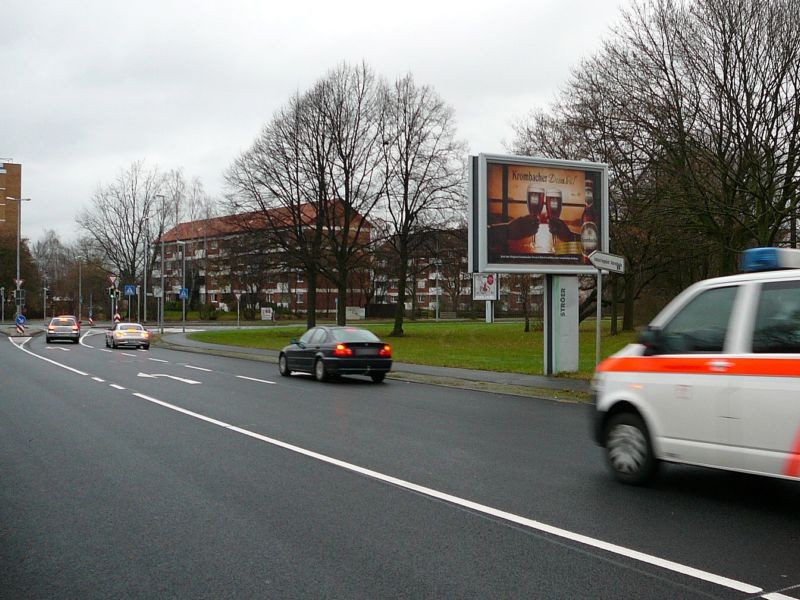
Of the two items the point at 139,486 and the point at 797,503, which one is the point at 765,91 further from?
the point at 139,486

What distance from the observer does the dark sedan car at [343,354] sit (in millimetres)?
19031

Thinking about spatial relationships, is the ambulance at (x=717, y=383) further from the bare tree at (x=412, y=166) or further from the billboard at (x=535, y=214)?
the bare tree at (x=412, y=166)

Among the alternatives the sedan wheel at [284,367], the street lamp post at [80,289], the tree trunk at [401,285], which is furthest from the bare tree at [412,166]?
the street lamp post at [80,289]

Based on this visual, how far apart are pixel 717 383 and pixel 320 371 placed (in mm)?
13845

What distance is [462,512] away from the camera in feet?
20.3

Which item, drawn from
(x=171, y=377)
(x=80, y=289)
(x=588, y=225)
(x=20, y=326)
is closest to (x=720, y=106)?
(x=588, y=225)

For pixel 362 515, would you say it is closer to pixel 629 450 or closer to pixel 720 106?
pixel 629 450

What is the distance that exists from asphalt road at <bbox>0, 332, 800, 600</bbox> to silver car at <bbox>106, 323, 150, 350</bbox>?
25.5 meters

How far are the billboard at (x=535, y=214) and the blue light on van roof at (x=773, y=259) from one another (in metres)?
13.1

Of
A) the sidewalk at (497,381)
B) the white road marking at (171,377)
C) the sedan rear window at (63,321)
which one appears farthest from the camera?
the sedan rear window at (63,321)

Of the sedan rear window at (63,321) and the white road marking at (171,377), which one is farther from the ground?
the sedan rear window at (63,321)

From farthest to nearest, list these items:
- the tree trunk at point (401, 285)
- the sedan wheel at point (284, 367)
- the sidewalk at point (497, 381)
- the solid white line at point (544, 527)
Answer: the tree trunk at point (401, 285), the sedan wheel at point (284, 367), the sidewalk at point (497, 381), the solid white line at point (544, 527)

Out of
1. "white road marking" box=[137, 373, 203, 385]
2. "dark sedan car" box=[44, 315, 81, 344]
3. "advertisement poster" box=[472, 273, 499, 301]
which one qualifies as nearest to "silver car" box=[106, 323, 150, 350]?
"dark sedan car" box=[44, 315, 81, 344]

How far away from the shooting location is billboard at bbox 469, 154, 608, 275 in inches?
774
